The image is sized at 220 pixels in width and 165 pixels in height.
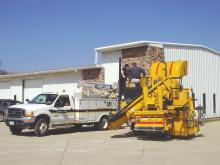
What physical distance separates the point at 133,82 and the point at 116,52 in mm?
9916

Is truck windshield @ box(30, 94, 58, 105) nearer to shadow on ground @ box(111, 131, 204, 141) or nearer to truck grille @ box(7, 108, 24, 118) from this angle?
truck grille @ box(7, 108, 24, 118)

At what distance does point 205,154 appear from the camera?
41.0 ft

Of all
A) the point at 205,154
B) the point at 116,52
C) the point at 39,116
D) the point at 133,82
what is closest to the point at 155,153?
the point at 205,154

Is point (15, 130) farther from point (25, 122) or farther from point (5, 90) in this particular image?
point (5, 90)

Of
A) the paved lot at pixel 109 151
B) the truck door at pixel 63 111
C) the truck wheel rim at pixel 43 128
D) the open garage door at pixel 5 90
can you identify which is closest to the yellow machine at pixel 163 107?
the paved lot at pixel 109 151

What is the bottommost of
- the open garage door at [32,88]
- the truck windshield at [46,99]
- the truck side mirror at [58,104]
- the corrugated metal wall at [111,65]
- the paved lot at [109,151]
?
the paved lot at [109,151]

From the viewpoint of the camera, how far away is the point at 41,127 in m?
17.9

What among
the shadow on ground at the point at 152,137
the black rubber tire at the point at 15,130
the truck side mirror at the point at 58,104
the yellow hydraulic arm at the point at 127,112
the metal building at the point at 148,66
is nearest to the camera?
the yellow hydraulic arm at the point at 127,112

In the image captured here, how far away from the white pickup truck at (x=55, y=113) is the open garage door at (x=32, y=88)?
13.8 m

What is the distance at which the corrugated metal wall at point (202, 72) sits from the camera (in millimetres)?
27766

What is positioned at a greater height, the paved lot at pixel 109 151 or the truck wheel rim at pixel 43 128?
the truck wheel rim at pixel 43 128

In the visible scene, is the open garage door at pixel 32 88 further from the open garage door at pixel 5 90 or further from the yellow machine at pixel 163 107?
the yellow machine at pixel 163 107

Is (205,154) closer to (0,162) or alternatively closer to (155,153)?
(155,153)

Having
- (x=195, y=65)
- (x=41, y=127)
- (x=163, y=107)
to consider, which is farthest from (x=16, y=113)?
(x=195, y=65)
